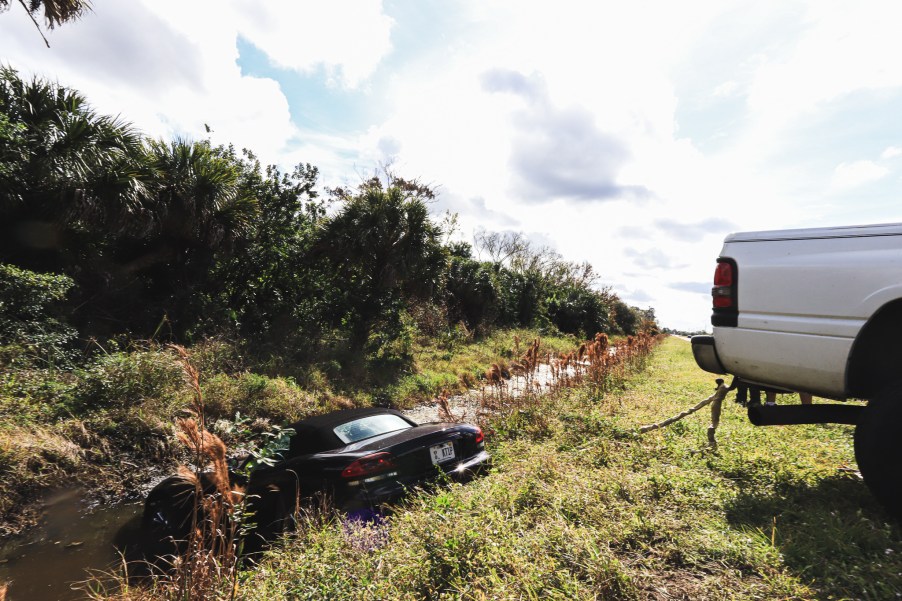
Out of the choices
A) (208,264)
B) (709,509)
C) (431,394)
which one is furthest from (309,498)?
(208,264)

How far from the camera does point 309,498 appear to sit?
3490 mm

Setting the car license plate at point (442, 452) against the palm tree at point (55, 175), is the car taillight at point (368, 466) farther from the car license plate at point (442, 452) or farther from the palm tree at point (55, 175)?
the palm tree at point (55, 175)

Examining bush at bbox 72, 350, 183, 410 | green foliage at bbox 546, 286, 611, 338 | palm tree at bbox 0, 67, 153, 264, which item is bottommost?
bush at bbox 72, 350, 183, 410

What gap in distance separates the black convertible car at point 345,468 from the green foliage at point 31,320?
13.8ft

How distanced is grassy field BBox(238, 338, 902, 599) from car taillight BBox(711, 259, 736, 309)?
1519 millimetres

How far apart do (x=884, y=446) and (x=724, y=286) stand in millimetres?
1344

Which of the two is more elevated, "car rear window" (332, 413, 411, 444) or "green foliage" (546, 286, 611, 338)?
"green foliage" (546, 286, 611, 338)

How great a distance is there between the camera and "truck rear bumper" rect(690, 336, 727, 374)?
3.41 meters

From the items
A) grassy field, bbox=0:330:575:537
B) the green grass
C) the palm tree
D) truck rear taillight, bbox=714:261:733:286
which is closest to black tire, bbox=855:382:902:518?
truck rear taillight, bbox=714:261:733:286

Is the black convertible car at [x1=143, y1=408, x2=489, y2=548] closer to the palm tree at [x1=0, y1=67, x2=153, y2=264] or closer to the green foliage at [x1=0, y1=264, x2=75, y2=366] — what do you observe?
the green foliage at [x1=0, y1=264, x2=75, y2=366]

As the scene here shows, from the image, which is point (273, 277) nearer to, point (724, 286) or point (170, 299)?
point (170, 299)

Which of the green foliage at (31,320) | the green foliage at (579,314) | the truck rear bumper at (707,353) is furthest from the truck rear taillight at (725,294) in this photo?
the green foliage at (579,314)

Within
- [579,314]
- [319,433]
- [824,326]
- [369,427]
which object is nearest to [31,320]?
[319,433]

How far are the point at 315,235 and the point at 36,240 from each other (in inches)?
242
